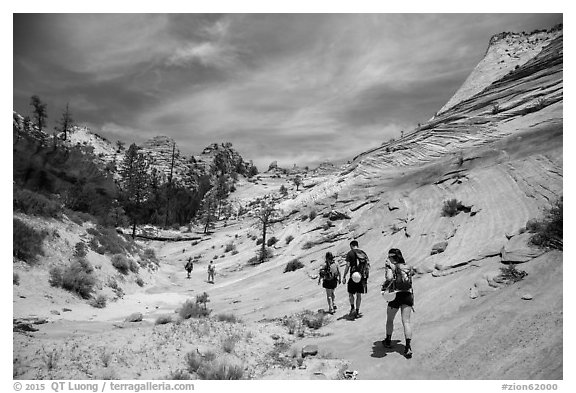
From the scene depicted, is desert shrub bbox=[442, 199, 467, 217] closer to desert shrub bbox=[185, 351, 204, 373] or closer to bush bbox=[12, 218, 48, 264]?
desert shrub bbox=[185, 351, 204, 373]

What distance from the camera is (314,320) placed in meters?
10.1

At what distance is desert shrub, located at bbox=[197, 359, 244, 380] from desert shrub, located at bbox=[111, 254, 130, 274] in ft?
45.8

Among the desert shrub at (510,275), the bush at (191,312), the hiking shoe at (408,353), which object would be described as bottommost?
the bush at (191,312)

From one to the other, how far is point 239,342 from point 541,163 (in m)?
14.8

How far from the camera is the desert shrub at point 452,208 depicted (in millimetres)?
15477

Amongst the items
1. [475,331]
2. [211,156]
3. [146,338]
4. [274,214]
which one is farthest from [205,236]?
[211,156]

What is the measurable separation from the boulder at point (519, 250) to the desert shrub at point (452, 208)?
5184 mm

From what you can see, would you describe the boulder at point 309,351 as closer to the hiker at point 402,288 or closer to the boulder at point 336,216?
the hiker at point 402,288

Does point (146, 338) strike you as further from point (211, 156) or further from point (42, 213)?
point (211, 156)

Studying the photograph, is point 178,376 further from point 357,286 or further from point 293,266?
point 293,266

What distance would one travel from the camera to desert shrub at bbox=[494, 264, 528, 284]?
8.10 meters

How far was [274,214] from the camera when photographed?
3612 centimetres

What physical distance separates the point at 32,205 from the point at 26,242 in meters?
4.14

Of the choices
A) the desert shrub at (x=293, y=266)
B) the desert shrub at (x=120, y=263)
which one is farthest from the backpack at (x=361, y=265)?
the desert shrub at (x=120, y=263)
